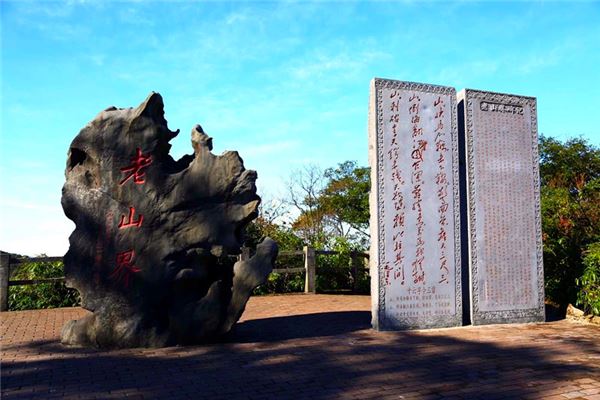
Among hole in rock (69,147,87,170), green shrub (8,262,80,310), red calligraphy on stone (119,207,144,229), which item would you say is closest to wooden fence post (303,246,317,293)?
green shrub (8,262,80,310)

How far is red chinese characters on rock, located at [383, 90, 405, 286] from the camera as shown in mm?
7338

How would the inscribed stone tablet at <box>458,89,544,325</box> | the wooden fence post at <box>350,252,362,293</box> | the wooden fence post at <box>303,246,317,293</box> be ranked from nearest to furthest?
the inscribed stone tablet at <box>458,89,544,325</box>
the wooden fence post at <box>303,246,317,293</box>
the wooden fence post at <box>350,252,362,293</box>

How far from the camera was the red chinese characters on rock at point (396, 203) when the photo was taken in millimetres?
7338

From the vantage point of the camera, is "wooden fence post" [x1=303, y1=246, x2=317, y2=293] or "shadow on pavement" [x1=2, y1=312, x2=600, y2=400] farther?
"wooden fence post" [x1=303, y1=246, x2=317, y2=293]

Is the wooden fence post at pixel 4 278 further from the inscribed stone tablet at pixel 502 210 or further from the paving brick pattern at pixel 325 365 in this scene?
the inscribed stone tablet at pixel 502 210

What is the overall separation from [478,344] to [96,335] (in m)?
4.98

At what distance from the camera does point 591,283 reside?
26.7 ft

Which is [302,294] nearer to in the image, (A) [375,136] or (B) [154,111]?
(A) [375,136]

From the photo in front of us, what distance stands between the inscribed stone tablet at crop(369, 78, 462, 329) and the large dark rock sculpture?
1957mm

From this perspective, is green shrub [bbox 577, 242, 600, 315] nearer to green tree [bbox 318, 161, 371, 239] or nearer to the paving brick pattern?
the paving brick pattern

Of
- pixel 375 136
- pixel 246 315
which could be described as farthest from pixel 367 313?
pixel 375 136

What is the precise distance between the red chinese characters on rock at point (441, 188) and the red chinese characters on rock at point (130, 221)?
4455 millimetres

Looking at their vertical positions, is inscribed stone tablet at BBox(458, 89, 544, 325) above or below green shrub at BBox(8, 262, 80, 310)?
above

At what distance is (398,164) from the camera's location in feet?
24.6
